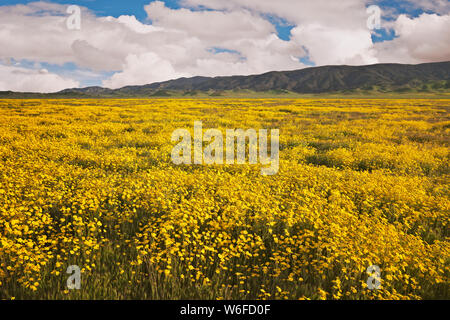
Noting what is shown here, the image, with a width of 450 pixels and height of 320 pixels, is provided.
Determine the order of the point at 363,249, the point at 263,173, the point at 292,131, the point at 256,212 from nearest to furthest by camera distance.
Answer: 1. the point at 363,249
2. the point at 256,212
3. the point at 263,173
4. the point at 292,131

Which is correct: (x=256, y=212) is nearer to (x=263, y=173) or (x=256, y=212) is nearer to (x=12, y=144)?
(x=263, y=173)

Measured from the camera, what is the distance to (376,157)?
466 inches

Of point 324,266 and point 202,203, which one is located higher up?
point 202,203

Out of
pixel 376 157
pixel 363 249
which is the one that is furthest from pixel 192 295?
pixel 376 157

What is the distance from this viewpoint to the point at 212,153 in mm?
12500

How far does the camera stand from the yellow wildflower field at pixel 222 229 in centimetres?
364

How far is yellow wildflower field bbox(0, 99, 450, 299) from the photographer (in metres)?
3.64

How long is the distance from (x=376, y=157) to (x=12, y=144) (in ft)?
54.4

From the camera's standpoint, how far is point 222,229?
16.7ft

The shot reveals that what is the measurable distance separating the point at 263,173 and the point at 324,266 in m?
5.27

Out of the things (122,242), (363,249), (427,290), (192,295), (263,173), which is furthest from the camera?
(263,173)
